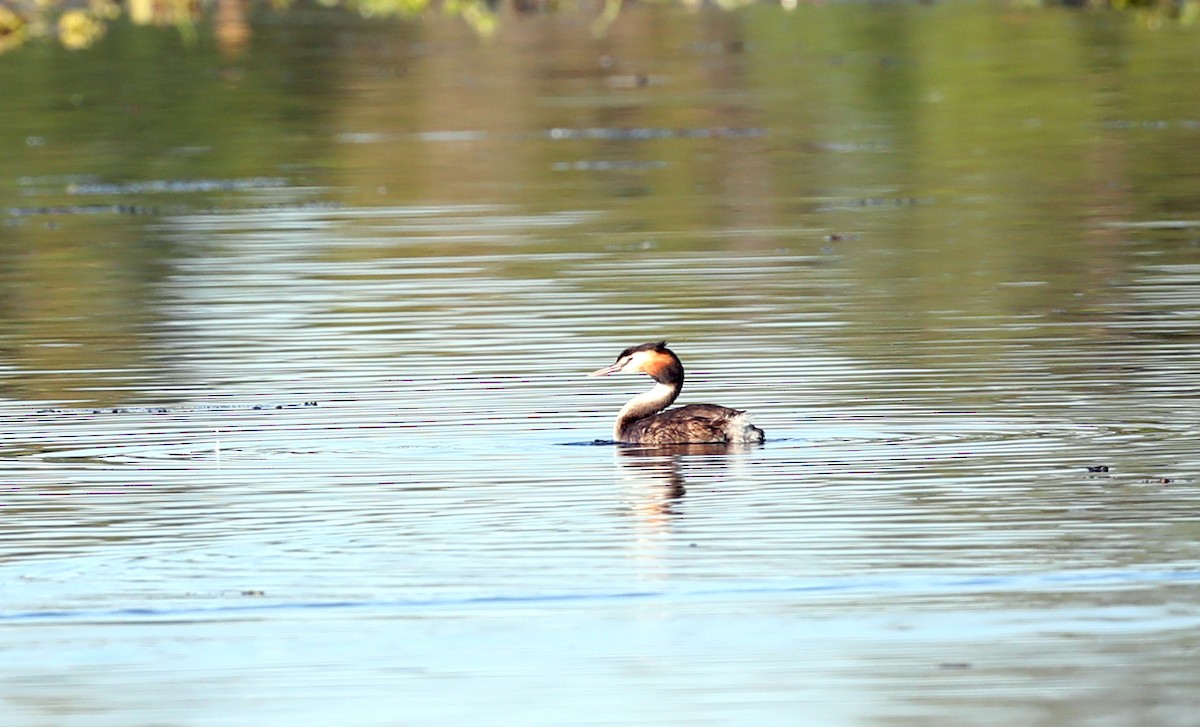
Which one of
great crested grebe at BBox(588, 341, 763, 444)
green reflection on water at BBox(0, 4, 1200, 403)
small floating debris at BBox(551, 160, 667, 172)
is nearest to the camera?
great crested grebe at BBox(588, 341, 763, 444)

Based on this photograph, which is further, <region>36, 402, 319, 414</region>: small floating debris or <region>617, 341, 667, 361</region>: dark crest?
<region>36, 402, 319, 414</region>: small floating debris

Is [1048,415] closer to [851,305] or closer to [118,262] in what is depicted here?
[851,305]

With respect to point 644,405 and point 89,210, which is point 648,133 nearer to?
point 89,210

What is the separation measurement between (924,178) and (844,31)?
35083mm

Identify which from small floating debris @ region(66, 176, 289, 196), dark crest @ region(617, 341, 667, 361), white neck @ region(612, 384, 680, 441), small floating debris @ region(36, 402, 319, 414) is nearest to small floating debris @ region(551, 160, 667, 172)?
small floating debris @ region(66, 176, 289, 196)

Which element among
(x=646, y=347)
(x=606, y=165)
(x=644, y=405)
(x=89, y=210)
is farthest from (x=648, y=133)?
(x=644, y=405)

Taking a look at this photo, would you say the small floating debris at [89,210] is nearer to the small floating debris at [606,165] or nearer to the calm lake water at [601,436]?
the calm lake water at [601,436]

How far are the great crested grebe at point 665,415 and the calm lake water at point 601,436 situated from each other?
156mm

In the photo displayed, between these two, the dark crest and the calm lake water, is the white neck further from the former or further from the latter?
the calm lake water

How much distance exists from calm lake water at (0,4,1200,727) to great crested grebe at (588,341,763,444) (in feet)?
0.51

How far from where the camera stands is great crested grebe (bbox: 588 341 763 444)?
15.2 meters

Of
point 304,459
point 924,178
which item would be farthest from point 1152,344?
point 924,178

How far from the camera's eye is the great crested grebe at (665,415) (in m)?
15.2

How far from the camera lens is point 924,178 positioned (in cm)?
3394
